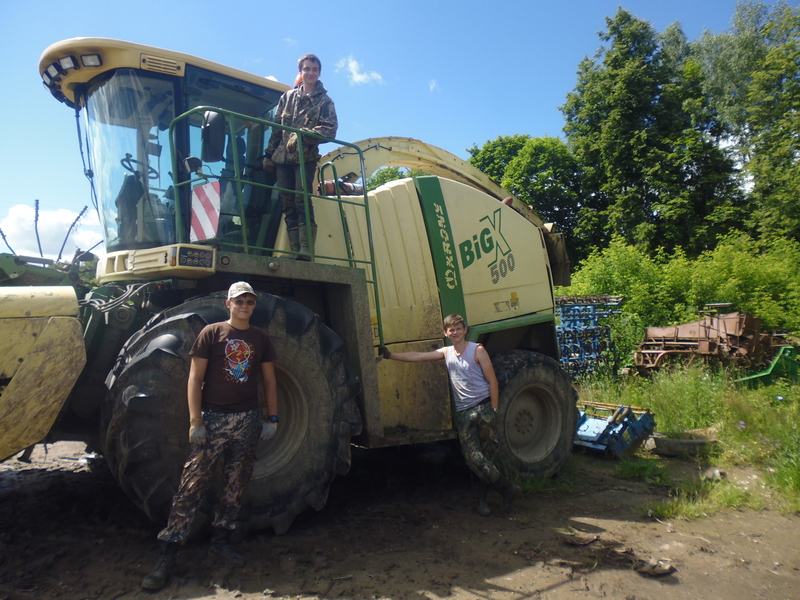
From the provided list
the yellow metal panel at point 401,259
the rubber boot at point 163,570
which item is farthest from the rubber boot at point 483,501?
the rubber boot at point 163,570

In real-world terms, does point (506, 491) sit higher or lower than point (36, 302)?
lower

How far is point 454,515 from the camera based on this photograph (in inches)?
184

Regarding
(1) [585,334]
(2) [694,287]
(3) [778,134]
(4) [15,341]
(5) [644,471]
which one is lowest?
(5) [644,471]

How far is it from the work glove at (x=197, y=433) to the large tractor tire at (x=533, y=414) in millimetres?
3036

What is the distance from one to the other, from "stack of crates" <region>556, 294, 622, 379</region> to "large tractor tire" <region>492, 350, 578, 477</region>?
23.1 feet

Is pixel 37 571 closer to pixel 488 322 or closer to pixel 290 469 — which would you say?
pixel 290 469

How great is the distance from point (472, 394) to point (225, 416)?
215cm

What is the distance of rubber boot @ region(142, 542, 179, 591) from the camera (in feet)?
10.0

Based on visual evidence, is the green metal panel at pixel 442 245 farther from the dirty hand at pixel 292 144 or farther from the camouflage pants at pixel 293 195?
the dirty hand at pixel 292 144

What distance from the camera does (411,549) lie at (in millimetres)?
3867

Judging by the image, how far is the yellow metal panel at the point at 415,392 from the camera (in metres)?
4.93

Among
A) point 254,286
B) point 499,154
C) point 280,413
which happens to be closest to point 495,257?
point 254,286

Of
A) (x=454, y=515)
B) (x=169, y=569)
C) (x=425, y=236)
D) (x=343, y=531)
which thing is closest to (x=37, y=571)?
(x=169, y=569)

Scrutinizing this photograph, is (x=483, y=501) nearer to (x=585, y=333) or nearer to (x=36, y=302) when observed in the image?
(x=36, y=302)
